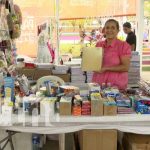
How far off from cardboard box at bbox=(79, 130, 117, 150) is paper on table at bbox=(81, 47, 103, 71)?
30.6 inches

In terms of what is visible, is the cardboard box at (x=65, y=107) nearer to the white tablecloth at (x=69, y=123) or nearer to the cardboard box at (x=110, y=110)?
the white tablecloth at (x=69, y=123)

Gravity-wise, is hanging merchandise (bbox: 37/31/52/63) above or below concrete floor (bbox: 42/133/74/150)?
above

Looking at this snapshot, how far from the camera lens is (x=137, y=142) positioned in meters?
2.68

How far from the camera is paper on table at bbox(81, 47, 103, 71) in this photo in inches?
124

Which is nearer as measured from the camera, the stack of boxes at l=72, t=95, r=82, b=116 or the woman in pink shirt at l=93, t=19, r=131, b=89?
the stack of boxes at l=72, t=95, r=82, b=116

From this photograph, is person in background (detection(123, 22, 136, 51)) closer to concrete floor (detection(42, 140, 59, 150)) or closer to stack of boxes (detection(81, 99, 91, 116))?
concrete floor (detection(42, 140, 59, 150))

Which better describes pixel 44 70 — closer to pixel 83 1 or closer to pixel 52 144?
pixel 52 144

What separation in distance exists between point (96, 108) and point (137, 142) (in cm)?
47

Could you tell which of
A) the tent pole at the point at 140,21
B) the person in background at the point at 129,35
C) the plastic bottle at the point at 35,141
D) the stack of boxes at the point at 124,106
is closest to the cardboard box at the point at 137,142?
the stack of boxes at the point at 124,106

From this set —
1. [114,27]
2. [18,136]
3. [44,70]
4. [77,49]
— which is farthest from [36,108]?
[77,49]

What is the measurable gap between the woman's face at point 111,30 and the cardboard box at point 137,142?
1.02 meters

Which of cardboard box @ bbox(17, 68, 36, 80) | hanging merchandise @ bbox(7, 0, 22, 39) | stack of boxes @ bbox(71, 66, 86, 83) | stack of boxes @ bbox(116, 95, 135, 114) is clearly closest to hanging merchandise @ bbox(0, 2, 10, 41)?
hanging merchandise @ bbox(7, 0, 22, 39)

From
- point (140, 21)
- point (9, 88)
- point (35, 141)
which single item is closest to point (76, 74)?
point (35, 141)

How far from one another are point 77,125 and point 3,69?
1043mm
